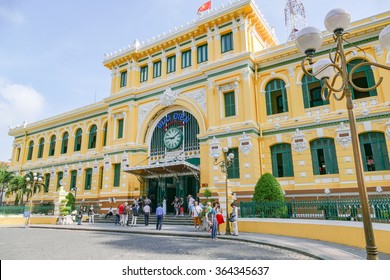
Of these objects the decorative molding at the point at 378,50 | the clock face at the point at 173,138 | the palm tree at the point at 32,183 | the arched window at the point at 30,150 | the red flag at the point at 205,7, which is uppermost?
the red flag at the point at 205,7

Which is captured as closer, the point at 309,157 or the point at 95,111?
the point at 309,157

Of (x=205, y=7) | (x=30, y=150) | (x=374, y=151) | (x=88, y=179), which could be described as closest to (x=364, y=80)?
(x=374, y=151)

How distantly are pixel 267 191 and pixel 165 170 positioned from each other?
938 cm

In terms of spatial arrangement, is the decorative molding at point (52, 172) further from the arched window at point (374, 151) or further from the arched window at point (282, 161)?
the arched window at point (374, 151)

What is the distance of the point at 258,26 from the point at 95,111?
750 inches

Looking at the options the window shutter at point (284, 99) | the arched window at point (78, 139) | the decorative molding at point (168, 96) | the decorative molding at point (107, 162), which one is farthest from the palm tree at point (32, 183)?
the window shutter at point (284, 99)

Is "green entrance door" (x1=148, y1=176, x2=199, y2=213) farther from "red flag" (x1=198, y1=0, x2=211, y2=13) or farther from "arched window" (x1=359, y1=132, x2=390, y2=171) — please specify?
"red flag" (x1=198, y1=0, x2=211, y2=13)

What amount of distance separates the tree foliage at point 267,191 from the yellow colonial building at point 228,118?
1.95m

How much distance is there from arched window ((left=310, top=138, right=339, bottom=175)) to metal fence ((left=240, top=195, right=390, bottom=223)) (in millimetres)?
4074

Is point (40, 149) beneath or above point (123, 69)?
beneath

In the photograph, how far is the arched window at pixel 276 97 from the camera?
19281mm

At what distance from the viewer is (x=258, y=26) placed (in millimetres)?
22297
